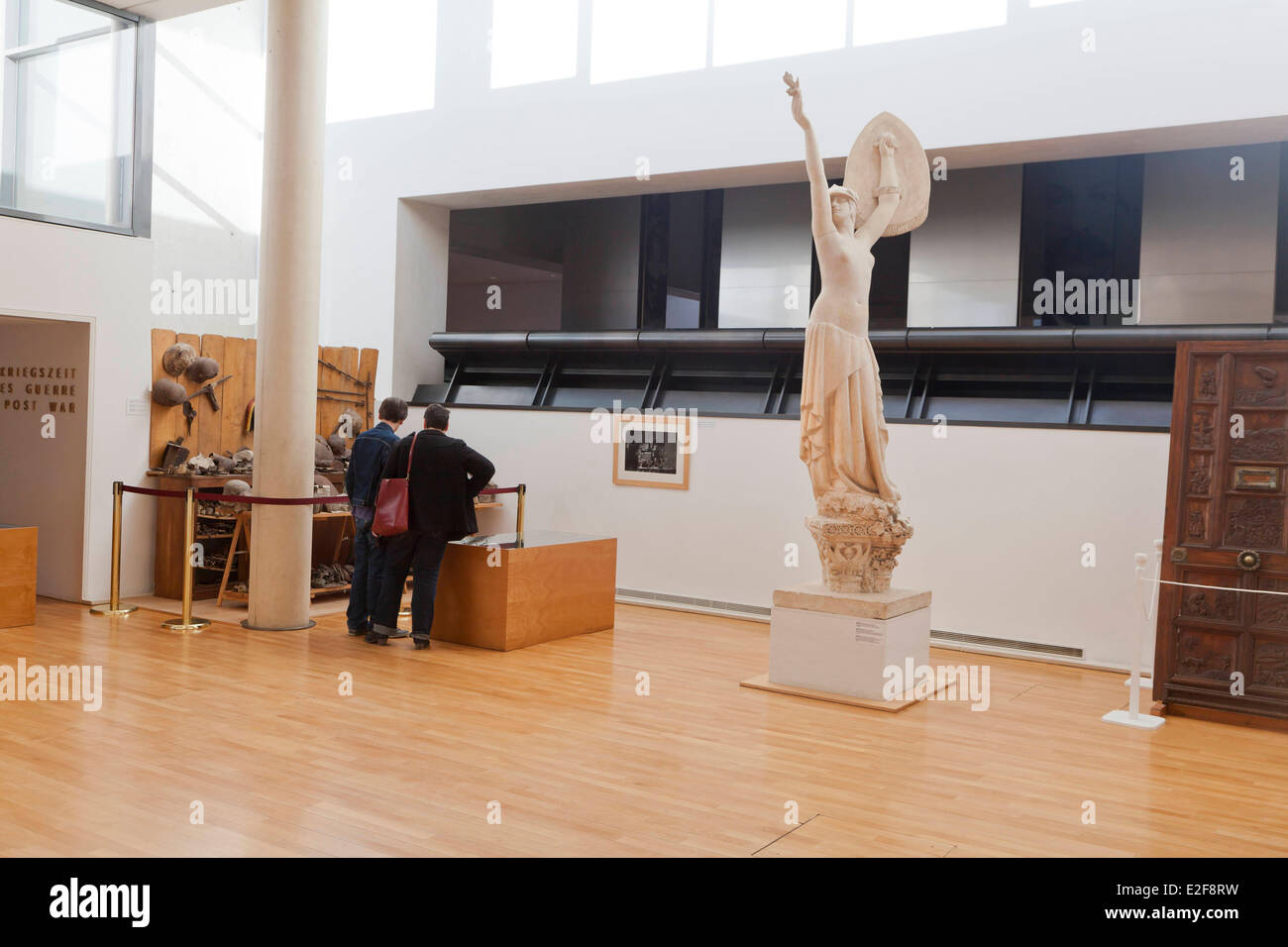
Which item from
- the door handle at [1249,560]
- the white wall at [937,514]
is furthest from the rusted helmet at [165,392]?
the door handle at [1249,560]

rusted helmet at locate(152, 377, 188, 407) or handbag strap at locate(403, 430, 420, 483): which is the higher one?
rusted helmet at locate(152, 377, 188, 407)

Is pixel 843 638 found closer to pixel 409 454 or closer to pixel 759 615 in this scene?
pixel 759 615

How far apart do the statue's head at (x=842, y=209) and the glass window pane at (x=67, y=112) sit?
582 cm

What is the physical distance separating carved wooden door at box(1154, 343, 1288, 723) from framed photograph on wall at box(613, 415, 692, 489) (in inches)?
177

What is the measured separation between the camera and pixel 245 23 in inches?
498

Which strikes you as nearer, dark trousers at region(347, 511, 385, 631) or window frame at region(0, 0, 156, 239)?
dark trousers at region(347, 511, 385, 631)

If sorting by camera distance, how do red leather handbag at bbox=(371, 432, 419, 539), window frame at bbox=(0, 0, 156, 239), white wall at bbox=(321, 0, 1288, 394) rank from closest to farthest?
1. red leather handbag at bbox=(371, 432, 419, 539)
2. white wall at bbox=(321, 0, 1288, 394)
3. window frame at bbox=(0, 0, 156, 239)

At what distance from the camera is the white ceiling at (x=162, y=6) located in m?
9.07

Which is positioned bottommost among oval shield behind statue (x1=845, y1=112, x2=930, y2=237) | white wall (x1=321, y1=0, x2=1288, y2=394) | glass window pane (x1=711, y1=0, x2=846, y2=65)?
oval shield behind statue (x1=845, y1=112, x2=930, y2=237)

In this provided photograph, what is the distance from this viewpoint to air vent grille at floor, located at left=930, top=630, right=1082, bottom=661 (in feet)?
27.8

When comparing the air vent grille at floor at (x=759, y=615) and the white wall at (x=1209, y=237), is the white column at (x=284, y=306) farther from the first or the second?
the white wall at (x=1209, y=237)

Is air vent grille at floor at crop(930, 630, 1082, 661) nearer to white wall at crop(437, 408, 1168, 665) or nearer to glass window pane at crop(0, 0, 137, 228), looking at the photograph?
white wall at crop(437, 408, 1168, 665)

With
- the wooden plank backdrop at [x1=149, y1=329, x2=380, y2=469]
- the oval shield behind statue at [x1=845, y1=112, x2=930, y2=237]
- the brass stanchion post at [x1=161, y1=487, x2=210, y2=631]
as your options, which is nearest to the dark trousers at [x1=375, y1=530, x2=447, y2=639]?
the brass stanchion post at [x1=161, y1=487, x2=210, y2=631]

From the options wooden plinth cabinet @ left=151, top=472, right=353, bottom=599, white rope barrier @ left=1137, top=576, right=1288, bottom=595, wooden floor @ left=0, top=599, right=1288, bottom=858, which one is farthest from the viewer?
wooden plinth cabinet @ left=151, top=472, right=353, bottom=599
